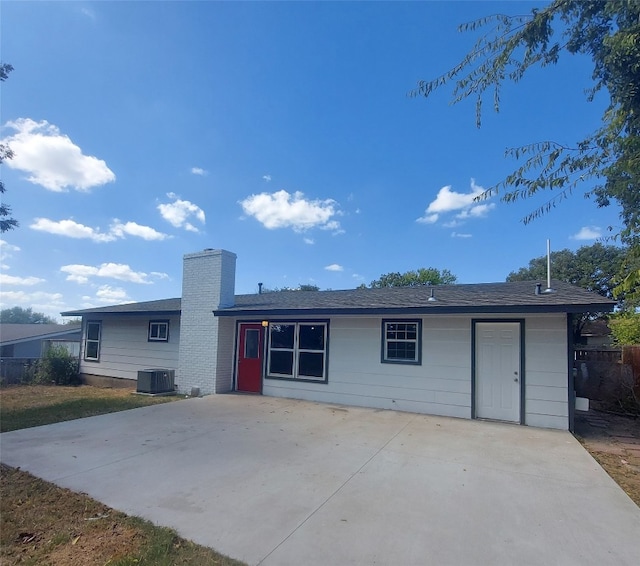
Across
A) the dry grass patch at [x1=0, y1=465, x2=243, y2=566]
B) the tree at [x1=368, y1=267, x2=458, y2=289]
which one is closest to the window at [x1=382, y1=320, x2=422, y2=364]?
the dry grass patch at [x1=0, y1=465, x2=243, y2=566]

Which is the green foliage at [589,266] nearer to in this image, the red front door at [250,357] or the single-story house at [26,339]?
the red front door at [250,357]

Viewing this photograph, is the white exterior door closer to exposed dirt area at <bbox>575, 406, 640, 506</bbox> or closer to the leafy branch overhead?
exposed dirt area at <bbox>575, 406, 640, 506</bbox>

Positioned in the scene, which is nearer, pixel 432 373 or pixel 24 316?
pixel 432 373

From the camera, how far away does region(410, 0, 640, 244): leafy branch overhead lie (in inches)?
212

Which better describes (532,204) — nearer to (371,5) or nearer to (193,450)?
(371,5)

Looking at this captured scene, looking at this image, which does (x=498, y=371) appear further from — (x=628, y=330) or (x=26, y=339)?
(x=26, y=339)

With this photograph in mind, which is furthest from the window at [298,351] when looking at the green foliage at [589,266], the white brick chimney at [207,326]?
the green foliage at [589,266]

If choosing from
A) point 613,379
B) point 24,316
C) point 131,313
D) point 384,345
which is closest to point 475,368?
point 384,345

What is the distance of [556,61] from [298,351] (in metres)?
8.52

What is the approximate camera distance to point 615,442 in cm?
682

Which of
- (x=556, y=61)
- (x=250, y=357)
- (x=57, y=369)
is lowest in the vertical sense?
(x=57, y=369)

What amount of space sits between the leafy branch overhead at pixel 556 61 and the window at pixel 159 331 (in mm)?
11061

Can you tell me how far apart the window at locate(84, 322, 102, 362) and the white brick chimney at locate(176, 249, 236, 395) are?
17.9 ft

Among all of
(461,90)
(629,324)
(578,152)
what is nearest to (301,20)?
(461,90)
